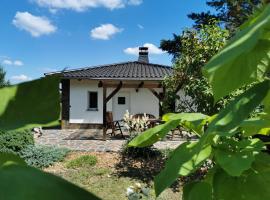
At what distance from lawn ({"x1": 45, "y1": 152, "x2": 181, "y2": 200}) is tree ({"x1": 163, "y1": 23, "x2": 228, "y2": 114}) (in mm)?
1751

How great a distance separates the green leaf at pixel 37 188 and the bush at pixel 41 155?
34.9 ft

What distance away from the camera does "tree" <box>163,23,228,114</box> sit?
786 cm

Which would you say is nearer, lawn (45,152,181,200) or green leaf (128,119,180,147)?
green leaf (128,119,180,147)

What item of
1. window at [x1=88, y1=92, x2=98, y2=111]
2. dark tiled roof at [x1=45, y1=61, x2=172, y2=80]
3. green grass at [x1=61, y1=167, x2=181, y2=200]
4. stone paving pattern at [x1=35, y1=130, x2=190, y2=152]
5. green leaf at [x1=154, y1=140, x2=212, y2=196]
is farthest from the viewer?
window at [x1=88, y1=92, x2=98, y2=111]

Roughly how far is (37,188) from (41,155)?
1132 centimetres

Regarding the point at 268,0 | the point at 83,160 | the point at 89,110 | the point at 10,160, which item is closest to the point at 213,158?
the point at 268,0

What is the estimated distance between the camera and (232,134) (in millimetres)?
529

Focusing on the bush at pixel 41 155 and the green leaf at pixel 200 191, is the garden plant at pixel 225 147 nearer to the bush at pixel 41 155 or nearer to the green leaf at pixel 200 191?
the green leaf at pixel 200 191

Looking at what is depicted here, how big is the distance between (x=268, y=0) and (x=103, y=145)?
45.8 feet

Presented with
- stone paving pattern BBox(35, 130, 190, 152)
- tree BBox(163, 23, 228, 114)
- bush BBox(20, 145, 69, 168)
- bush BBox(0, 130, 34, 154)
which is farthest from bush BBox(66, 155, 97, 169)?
tree BBox(163, 23, 228, 114)

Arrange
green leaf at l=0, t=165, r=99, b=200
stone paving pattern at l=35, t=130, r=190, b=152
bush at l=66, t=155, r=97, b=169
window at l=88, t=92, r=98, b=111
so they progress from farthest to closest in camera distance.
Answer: window at l=88, t=92, r=98, b=111 → stone paving pattern at l=35, t=130, r=190, b=152 → bush at l=66, t=155, r=97, b=169 → green leaf at l=0, t=165, r=99, b=200

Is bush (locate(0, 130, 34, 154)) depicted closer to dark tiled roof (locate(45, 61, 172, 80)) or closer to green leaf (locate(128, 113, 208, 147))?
dark tiled roof (locate(45, 61, 172, 80))

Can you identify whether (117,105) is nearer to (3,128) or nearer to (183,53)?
(183,53)

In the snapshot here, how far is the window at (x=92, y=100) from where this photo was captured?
2164cm
